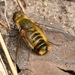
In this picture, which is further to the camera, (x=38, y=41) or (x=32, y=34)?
(x=32, y=34)

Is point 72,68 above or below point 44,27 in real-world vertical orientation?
below

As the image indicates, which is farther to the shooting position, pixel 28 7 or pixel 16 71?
pixel 28 7

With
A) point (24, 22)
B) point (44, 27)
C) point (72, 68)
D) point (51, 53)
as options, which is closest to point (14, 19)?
point (24, 22)

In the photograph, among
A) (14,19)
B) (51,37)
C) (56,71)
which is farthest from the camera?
(14,19)

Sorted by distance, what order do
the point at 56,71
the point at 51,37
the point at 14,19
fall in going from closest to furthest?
the point at 56,71 → the point at 51,37 → the point at 14,19

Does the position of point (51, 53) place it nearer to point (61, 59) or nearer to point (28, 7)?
point (61, 59)

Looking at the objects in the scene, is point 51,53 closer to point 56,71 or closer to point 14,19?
point 56,71
